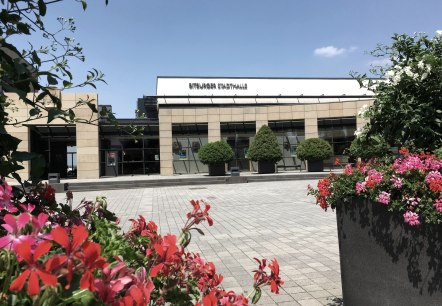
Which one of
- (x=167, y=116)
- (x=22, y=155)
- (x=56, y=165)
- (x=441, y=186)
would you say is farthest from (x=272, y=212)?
(x=56, y=165)

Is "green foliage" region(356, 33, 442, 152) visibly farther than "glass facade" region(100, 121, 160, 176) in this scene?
No

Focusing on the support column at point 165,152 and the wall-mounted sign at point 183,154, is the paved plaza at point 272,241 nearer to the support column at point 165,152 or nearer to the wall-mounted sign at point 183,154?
the support column at point 165,152

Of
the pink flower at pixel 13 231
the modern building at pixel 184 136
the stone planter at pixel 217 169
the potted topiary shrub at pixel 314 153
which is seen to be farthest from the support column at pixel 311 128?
the pink flower at pixel 13 231

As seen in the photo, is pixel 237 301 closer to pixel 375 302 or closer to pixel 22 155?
pixel 22 155

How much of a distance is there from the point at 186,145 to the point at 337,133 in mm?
13992

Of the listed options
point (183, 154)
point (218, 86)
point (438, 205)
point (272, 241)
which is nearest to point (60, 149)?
point (183, 154)

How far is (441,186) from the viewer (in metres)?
2.67

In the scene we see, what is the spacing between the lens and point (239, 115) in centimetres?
3253

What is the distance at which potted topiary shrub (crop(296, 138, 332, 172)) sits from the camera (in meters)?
28.1

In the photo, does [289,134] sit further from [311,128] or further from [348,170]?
[348,170]

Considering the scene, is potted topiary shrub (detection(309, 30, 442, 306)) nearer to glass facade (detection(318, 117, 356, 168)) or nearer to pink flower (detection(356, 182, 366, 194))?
pink flower (detection(356, 182, 366, 194))

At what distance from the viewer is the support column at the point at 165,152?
30.5m

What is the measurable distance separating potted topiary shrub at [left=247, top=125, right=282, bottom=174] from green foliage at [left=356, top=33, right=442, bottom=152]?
24.0 meters

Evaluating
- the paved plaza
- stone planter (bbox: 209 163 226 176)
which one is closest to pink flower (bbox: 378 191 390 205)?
the paved plaza
